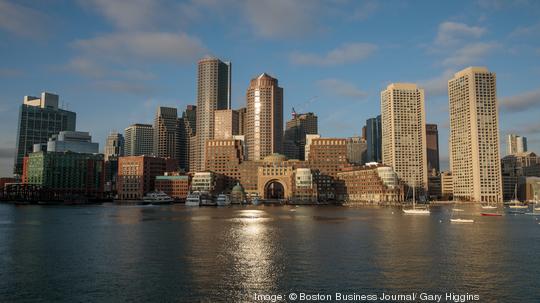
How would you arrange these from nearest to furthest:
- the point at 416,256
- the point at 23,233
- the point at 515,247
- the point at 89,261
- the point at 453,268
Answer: the point at 453,268 → the point at 89,261 → the point at 416,256 → the point at 515,247 → the point at 23,233

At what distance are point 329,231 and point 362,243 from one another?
22535 mm

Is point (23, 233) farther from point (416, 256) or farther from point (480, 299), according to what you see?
point (480, 299)

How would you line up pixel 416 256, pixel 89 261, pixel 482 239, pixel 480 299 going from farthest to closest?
pixel 482 239 → pixel 416 256 → pixel 89 261 → pixel 480 299

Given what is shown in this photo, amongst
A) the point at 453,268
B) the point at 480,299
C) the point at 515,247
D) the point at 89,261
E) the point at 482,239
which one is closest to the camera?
the point at 480,299

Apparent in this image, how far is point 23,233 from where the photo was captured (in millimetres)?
96625

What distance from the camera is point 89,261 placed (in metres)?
61.1

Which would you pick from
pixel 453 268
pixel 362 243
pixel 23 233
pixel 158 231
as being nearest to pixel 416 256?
pixel 453 268

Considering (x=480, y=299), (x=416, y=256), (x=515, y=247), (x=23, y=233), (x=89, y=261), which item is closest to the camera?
(x=480, y=299)

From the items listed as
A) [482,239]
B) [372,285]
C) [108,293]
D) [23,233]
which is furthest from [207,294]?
[23,233]

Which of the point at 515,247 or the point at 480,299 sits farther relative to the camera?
the point at 515,247

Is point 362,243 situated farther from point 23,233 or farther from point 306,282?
point 23,233

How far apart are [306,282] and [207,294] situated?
1058cm

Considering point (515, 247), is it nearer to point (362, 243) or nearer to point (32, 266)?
point (362, 243)

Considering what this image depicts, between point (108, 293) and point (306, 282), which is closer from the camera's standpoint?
point (108, 293)
